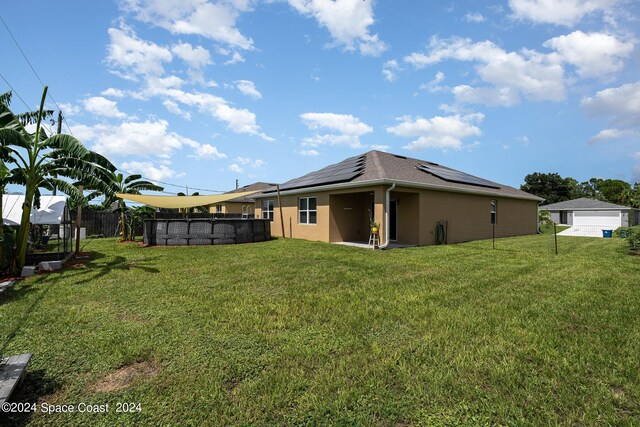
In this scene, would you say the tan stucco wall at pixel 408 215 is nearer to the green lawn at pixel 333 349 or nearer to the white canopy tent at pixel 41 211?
the green lawn at pixel 333 349

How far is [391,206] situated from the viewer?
14758 millimetres

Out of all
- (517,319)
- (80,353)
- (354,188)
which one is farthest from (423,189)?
(80,353)

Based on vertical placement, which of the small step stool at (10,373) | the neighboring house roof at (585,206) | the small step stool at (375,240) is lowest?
the small step stool at (10,373)

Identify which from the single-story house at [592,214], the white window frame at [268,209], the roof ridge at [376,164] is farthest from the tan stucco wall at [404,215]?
the single-story house at [592,214]

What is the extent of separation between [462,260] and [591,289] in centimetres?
350

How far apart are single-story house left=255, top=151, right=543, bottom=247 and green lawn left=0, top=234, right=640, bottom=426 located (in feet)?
20.8

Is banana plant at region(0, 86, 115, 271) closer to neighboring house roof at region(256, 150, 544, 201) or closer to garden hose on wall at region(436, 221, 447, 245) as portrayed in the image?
neighboring house roof at region(256, 150, 544, 201)

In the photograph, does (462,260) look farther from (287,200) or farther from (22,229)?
(22,229)

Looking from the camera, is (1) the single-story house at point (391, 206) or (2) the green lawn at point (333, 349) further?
(1) the single-story house at point (391, 206)

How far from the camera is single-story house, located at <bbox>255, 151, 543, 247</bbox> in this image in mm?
12898

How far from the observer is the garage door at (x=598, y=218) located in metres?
32.2

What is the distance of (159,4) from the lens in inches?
325

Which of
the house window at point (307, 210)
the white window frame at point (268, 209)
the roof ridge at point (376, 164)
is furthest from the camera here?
the white window frame at point (268, 209)

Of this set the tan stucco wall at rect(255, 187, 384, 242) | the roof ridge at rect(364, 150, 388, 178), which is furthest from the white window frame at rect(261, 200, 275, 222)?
the roof ridge at rect(364, 150, 388, 178)
